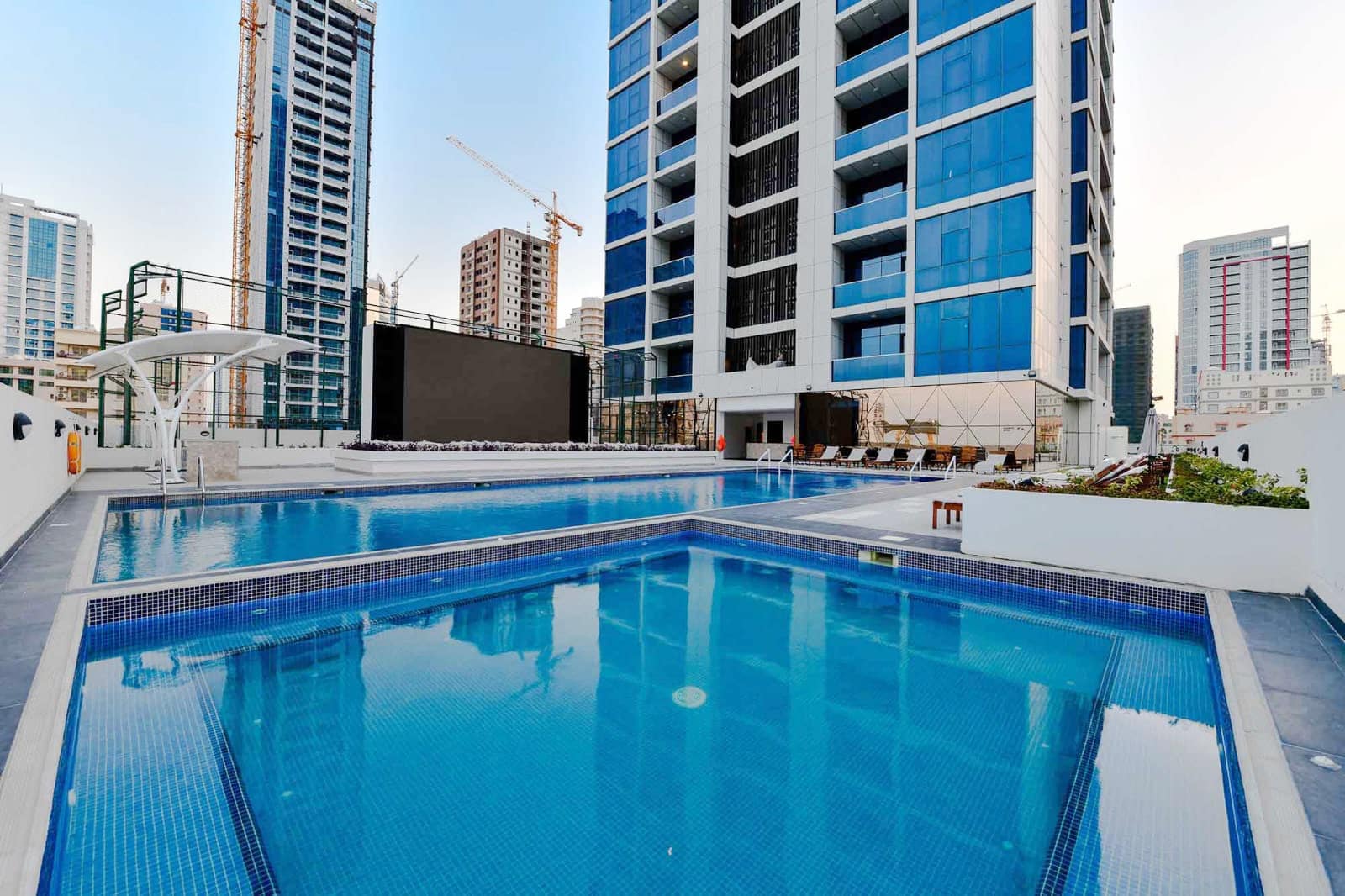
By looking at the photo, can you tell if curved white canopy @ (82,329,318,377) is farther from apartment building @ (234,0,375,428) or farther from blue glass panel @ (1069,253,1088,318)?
apartment building @ (234,0,375,428)

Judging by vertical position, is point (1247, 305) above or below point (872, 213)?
above

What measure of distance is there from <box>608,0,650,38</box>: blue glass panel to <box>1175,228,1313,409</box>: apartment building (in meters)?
76.9

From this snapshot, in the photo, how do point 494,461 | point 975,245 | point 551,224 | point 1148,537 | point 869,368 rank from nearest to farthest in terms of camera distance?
point 1148,537 → point 494,461 → point 975,245 → point 869,368 → point 551,224

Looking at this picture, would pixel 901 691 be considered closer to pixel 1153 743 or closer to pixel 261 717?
pixel 1153 743

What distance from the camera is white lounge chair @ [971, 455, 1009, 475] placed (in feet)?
51.7

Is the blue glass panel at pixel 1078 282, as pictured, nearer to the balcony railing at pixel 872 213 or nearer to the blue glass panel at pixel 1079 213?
the blue glass panel at pixel 1079 213

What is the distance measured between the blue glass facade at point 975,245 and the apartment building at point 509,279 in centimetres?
6348

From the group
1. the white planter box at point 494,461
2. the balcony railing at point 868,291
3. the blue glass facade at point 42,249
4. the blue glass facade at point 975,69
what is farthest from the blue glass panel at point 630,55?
the blue glass facade at point 42,249

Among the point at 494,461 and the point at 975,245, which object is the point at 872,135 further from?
the point at 494,461

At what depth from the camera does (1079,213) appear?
1998cm

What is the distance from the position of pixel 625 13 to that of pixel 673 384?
19189mm

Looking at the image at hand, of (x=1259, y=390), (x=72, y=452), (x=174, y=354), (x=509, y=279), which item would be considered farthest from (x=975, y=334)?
(x=509, y=279)

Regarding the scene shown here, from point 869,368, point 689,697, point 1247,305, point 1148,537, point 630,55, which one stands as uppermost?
point 1247,305

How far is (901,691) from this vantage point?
10.8 feet
